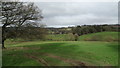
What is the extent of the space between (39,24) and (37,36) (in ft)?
7.18

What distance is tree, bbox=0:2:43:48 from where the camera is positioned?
2245 centimetres

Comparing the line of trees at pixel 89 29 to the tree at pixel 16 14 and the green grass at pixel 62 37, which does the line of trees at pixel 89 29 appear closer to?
the green grass at pixel 62 37

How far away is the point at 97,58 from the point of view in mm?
15883

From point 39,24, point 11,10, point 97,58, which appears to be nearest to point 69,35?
point 39,24

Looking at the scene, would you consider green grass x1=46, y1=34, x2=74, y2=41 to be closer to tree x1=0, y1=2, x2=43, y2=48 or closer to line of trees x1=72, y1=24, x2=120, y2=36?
line of trees x1=72, y1=24, x2=120, y2=36

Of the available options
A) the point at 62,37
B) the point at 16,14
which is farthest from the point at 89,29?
the point at 16,14

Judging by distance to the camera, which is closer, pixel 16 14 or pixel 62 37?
pixel 16 14

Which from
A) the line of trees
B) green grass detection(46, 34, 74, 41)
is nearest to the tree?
green grass detection(46, 34, 74, 41)

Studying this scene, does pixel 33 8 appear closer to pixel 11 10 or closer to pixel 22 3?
pixel 22 3

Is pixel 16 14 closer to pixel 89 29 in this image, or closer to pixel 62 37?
pixel 62 37

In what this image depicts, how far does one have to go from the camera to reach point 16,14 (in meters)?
23.2

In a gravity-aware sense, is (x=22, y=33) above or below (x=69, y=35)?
above

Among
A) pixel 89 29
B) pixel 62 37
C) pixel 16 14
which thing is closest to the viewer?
pixel 16 14

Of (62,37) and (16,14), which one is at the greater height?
(16,14)
